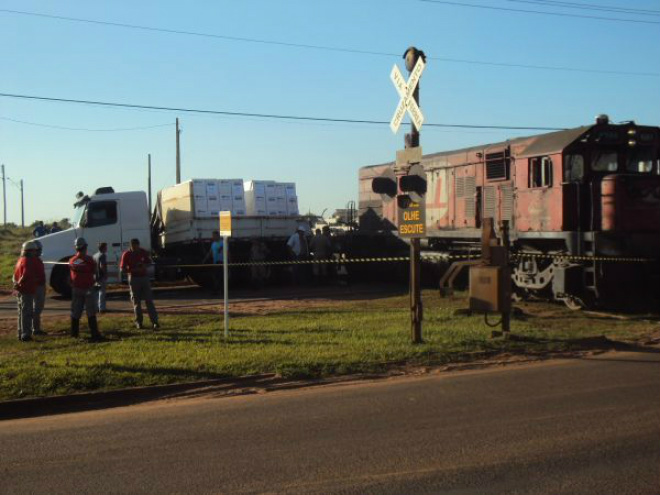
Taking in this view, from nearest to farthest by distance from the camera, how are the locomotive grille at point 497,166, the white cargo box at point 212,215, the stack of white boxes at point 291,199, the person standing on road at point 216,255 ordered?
1. the locomotive grille at point 497,166
2. the person standing on road at point 216,255
3. the white cargo box at point 212,215
4. the stack of white boxes at point 291,199

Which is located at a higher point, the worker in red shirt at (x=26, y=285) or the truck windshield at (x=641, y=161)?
the truck windshield at (x=641, y=161)

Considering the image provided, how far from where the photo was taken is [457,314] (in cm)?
1469

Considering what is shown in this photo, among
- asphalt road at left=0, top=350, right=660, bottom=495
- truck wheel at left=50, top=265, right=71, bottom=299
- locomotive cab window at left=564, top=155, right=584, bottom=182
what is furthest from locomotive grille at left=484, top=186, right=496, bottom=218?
truck wheel at left=50, top=265, right=71, bottom=299

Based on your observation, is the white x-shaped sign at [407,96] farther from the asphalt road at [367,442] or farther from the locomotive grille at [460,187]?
the locomotive grille at [460,187]

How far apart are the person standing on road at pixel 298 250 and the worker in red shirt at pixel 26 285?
10.1 meters

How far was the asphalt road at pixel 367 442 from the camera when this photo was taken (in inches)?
215

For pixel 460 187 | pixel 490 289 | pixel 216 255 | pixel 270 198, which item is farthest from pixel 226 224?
pixel 270 198

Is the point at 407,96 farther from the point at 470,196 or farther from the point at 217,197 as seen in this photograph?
the point at 217,197

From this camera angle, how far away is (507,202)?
17812 millimetres

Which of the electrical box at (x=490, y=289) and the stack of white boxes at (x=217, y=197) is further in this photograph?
the stack of white boxes at (x=217, y=197)

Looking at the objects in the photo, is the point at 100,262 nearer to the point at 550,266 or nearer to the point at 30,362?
the point at 30,362

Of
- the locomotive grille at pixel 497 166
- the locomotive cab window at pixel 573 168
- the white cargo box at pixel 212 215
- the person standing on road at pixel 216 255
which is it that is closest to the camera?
the locomotive cab window at pixel 573 168

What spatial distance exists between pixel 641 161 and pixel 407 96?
733 centimetres

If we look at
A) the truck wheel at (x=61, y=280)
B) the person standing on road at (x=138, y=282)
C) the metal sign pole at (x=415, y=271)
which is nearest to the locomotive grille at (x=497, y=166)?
the metal sign pole at (x=415, y=271)
